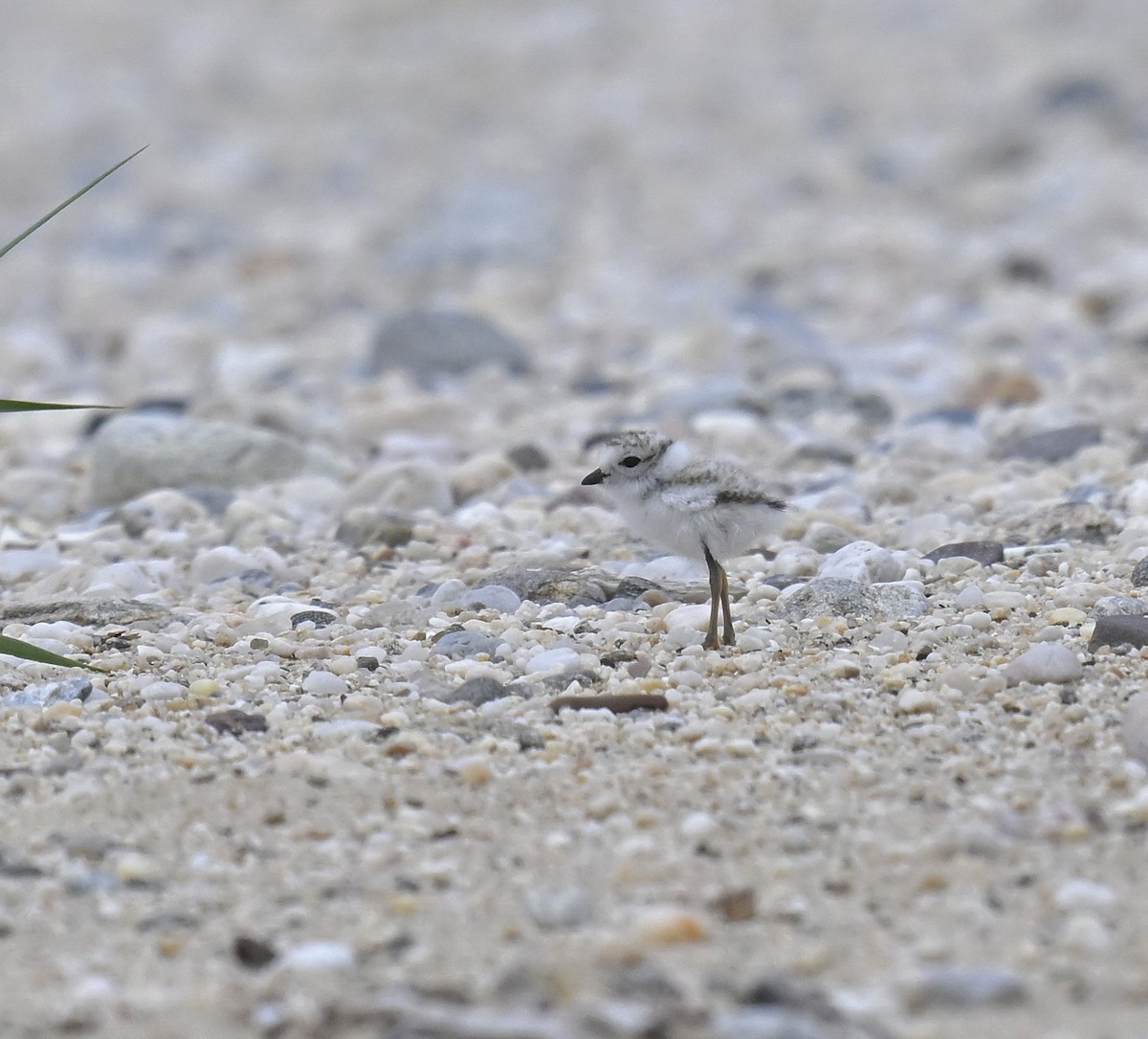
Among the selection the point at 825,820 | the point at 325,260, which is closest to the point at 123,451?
the point at 825,820

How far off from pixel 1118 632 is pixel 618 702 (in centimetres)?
133

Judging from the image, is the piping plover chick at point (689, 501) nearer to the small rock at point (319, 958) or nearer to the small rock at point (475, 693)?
the small rock at point (475, 693)

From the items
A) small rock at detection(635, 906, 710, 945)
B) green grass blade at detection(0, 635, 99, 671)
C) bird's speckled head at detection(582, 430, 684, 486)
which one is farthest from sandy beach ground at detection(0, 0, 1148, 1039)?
bird's speckled head at detection(582, 430, 684, 486)

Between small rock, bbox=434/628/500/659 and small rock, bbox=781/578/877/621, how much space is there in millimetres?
881

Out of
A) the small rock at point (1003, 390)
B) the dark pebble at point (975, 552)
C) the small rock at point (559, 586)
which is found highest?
the small rock at point (1003, 390)

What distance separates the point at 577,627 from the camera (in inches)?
189

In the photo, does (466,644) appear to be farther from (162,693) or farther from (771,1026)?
(771,1026)

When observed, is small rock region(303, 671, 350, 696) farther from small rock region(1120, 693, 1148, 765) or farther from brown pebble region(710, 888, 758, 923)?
small rock region(1120, 693, 1148, 765)

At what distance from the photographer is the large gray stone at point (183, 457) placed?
23.0ft

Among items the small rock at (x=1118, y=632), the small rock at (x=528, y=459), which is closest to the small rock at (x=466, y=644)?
the small rock at (x=1118, y=632)

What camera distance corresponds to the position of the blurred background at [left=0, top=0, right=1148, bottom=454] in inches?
424

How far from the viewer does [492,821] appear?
3.43 metres

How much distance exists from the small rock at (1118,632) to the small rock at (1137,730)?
1.79 feet

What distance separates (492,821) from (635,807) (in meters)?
0.30
